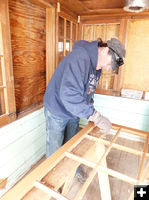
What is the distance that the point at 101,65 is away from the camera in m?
1.47

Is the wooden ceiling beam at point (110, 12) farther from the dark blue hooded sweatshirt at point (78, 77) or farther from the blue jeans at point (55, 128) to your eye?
the blue jeans at point (55, 128)

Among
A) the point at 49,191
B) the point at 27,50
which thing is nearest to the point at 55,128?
the point at 49,191

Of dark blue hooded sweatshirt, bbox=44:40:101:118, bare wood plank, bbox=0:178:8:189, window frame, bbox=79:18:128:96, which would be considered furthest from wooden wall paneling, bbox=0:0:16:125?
window frame, bbox=79:18:128:96

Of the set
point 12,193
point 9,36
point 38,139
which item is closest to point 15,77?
point 9,36

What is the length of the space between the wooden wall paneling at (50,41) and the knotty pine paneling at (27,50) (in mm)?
47

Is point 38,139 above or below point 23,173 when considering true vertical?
above

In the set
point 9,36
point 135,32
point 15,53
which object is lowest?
point 15,53

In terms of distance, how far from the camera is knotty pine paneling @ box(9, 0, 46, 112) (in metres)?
1.64

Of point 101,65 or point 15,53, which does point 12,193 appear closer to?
point 101,65

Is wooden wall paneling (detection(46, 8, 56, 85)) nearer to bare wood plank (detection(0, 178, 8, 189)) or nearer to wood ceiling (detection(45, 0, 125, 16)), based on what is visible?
wood ceiling (detection(45, 0, 125, 16))

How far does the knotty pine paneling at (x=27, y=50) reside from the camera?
5.39 ft

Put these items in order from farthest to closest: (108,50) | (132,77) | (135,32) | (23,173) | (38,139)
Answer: (132,77)
(135,32)
(38,139)
(23,173)
(108,50)

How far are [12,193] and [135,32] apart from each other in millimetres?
2654

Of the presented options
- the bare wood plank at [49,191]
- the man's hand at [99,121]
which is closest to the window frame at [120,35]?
the man's hand at [99,121]
